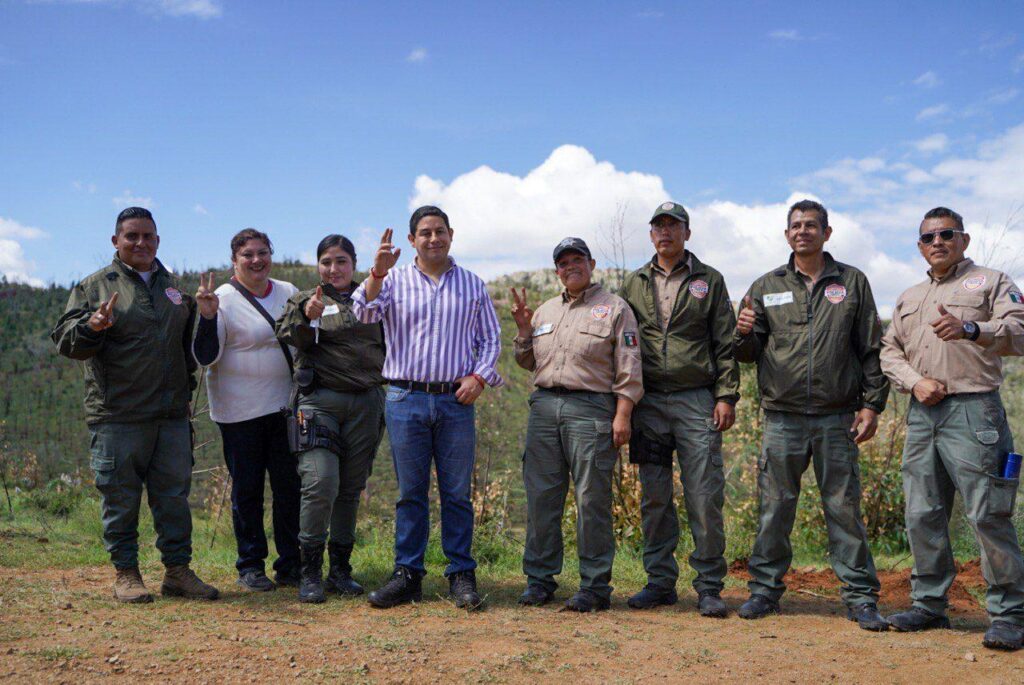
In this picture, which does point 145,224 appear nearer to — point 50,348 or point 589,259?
point 589,259

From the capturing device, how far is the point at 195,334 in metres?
5.15

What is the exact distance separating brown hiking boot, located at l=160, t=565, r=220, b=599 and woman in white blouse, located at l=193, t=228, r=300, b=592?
35 cm

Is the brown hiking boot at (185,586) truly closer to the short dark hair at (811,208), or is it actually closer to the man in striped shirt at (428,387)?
the man in striped shirt at (428,387)

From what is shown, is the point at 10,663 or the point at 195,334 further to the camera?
the point at 195,334

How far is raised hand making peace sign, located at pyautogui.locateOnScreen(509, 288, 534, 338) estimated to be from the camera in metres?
5.21

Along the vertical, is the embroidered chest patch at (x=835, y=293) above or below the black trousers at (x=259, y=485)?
above

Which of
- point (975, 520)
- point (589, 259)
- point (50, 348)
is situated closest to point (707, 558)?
point (975, 520)

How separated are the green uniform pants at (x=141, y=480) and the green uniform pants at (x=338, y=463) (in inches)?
30.7

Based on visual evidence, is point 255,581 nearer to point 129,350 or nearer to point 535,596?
point 129,350

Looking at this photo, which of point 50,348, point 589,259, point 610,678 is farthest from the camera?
point 50,348

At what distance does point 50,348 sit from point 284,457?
2116 cm

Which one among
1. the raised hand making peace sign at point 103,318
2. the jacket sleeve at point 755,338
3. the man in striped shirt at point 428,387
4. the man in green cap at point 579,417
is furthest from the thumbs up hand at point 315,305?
the jacket sleeve at point 755,338

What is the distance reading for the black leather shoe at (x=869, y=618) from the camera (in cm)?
482

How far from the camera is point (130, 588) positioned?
5090mm
